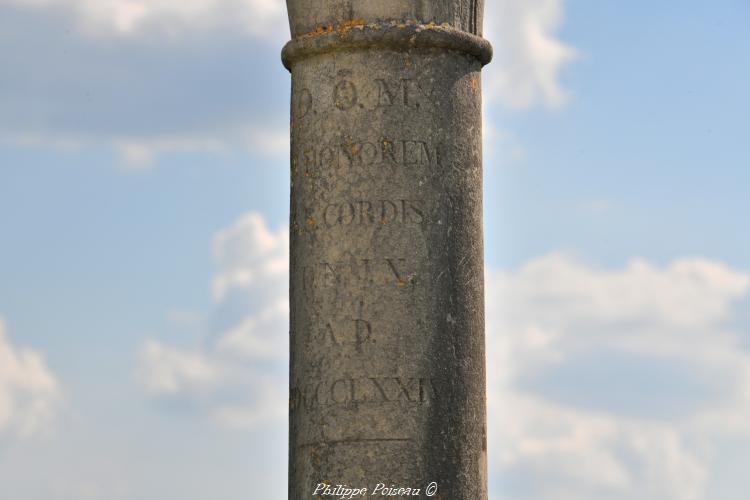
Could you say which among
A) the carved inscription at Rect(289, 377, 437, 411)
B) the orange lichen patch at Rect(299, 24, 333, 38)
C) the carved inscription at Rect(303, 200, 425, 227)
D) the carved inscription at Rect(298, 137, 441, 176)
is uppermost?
the orange lichen patch at Rect(299, 24, 333, 38)

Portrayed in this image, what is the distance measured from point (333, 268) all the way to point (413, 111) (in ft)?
3.67

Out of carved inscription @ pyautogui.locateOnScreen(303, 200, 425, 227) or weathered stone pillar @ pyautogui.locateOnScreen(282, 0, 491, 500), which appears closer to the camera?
weathered stone pillar @ pyautogui.locateOnScreen(282, 0, 491, 500)

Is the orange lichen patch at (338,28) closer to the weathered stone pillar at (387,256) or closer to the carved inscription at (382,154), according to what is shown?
the weathered stone pillar at (387,256)

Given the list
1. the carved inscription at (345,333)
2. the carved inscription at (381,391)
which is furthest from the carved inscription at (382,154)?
the carved inscription at (381,391)

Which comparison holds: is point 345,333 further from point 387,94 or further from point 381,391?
point 387,94

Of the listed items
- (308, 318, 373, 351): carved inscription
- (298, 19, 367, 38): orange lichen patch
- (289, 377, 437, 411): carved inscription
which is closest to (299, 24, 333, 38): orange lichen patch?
(298, 19, 367, 38): orange lichen patch

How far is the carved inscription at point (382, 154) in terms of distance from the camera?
33.1 feet

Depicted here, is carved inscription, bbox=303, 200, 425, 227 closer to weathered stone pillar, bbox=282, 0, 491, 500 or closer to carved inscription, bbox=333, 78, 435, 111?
weathered stone pillar, bbox=282, 0, 491, 500

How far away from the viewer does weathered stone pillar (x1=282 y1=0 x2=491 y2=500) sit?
9953 mm

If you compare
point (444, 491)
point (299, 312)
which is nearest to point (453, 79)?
point (299, 312)

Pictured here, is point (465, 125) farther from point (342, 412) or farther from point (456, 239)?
point (342, 412)

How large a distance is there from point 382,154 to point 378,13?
36.3 inches

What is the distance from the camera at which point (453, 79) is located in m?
10.4

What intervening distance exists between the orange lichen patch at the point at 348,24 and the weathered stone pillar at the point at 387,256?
0.4 inches
